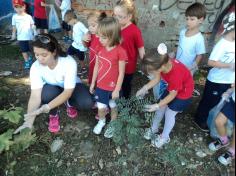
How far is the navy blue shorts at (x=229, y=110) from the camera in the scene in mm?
2828

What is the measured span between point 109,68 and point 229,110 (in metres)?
1.25

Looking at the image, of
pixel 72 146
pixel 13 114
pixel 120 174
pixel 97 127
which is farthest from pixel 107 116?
pixel 13 114

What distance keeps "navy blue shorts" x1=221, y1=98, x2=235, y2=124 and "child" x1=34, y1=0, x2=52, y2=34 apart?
373 centimetres

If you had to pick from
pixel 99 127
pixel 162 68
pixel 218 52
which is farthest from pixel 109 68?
pixel 218 52

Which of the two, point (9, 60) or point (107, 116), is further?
point (9, 60)

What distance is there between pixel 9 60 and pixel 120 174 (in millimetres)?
2991

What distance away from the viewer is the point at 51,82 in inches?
140

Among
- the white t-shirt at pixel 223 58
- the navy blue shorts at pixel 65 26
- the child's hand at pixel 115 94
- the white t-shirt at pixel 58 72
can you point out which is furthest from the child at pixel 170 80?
the navy blue shorts at pixel 65 26

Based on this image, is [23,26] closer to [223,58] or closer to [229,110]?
[223,58]

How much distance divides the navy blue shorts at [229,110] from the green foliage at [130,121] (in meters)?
0.73

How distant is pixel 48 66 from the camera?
3.40 meters

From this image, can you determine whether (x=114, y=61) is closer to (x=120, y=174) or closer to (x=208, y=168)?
(x=120, y=174)

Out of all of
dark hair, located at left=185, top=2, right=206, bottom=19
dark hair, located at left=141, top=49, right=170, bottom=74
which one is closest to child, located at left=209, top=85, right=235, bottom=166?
dark hair, located at left=141, top=49, right=170, bottom=74

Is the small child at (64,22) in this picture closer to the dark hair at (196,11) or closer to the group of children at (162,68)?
the group of children at (162,68)
